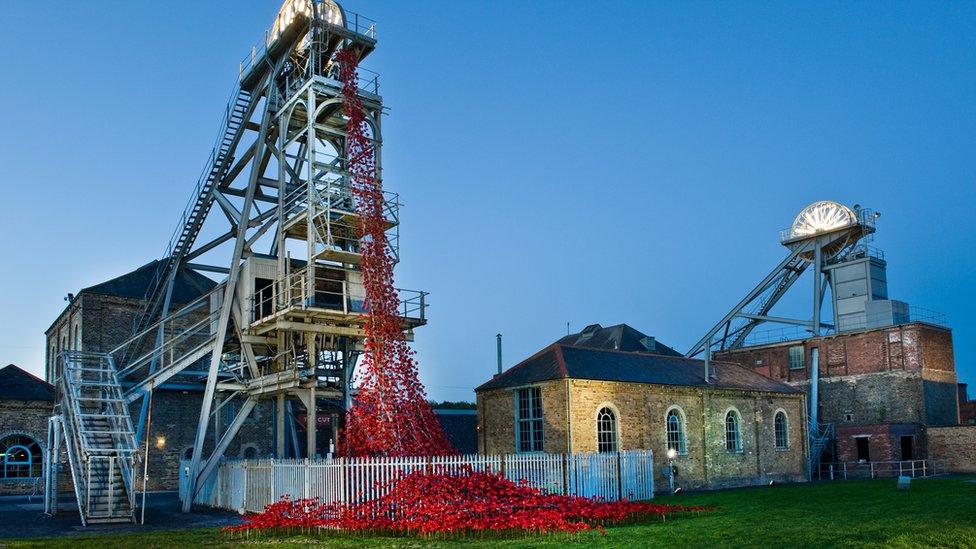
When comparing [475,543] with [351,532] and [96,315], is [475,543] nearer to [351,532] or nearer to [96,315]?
[351,532]

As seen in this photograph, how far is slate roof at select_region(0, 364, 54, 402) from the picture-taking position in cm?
3352

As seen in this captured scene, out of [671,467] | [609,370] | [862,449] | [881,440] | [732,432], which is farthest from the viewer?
[862,449]

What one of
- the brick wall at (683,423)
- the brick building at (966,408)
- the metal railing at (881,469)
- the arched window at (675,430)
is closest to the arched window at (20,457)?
the brick wall at (683,423)

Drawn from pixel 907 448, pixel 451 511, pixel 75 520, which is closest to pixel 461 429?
pixel 907 448

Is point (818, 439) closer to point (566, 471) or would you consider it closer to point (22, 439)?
point (566, 471)

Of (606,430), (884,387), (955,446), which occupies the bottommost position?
(955,446)

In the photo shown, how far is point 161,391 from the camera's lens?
34.6m

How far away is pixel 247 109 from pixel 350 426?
12828mm

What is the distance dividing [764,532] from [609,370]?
585 inches

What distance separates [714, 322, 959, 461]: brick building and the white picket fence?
20522mm

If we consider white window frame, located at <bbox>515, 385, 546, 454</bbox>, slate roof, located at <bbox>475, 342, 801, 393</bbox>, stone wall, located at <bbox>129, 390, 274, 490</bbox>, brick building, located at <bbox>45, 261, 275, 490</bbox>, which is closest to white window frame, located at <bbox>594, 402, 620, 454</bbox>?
slate roof, located at <bbox>475, 342, 801, 393</bbox>

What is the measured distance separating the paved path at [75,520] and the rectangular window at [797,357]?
1352 inches

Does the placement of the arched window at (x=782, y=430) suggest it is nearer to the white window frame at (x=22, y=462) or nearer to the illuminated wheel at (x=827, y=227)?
the illuminated wheel at (x=827, y=227)

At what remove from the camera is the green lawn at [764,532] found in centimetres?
1289
